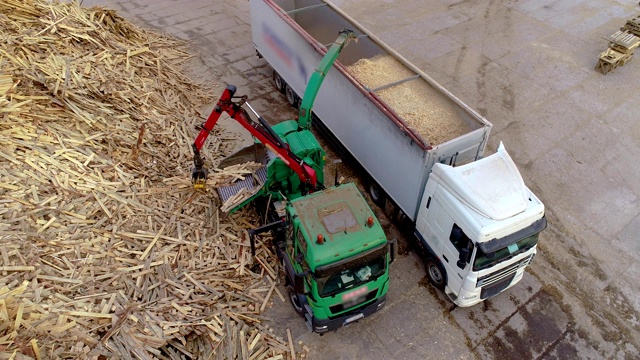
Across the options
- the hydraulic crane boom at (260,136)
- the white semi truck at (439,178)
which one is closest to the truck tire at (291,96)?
the white semi truck at (439,178)

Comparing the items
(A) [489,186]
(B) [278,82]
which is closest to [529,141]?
(A) [489,186]

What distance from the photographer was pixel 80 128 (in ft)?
40.7

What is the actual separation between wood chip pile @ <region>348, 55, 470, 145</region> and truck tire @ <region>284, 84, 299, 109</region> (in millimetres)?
2970

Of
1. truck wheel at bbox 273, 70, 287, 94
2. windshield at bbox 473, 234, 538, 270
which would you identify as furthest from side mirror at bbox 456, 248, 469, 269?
truck wheel at bbox 273, 70, 287, 94

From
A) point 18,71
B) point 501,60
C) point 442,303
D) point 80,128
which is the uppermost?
point 18,71

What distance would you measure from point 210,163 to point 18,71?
6.09 meters

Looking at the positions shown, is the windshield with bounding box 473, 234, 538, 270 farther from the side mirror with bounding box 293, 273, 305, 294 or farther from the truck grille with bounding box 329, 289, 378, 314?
the side mirror with bounding box 293, 273, 305, 294

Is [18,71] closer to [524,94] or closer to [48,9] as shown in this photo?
[48,9]

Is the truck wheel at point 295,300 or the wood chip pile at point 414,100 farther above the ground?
the wood chip pile at point 414,100

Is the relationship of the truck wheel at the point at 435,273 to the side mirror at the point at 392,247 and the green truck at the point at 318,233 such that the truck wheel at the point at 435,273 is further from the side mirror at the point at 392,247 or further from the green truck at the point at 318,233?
the side mirror at the point at 392,247

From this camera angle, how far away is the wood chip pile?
440 inches

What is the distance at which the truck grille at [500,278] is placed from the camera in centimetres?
961

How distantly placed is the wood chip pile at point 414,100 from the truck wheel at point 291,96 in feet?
9.75

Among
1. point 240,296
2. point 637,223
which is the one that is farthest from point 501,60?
point 240,296
